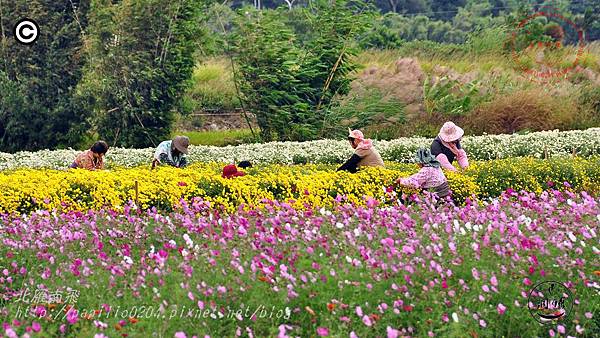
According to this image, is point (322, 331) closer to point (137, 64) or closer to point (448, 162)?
point (448, 162)

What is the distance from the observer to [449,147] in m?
9.77

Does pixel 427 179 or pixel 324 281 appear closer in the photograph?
pixel 324 281

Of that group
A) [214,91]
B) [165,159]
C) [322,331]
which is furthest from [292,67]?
[322,331]

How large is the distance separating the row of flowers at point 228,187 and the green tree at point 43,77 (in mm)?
9601

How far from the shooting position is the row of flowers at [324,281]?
4660 millimetres

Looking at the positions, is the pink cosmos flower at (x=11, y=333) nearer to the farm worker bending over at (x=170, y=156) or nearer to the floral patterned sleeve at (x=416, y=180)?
the floral patterned sleeve at (x=416, y=180)

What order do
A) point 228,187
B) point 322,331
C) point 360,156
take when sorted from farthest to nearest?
point 360,156, point 228,187, point 322,331

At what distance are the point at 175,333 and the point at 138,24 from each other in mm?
14493

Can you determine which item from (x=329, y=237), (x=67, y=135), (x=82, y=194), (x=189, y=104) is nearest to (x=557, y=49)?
(x=189, y=104)

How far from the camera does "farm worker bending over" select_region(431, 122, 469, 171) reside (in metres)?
9.46

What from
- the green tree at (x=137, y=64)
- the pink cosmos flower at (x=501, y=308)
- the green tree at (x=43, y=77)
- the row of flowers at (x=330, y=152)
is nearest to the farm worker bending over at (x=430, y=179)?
the pink cosmos flower at (x=501, y=308)

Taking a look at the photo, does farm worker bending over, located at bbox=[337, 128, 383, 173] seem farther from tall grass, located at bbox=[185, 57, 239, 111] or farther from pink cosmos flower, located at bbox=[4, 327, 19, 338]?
tall grass, located at bbox=[185, 57, 239, 111]

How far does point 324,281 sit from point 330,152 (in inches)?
375

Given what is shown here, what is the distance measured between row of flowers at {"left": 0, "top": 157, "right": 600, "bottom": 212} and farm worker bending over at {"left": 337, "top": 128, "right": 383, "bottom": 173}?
220 millimetres
